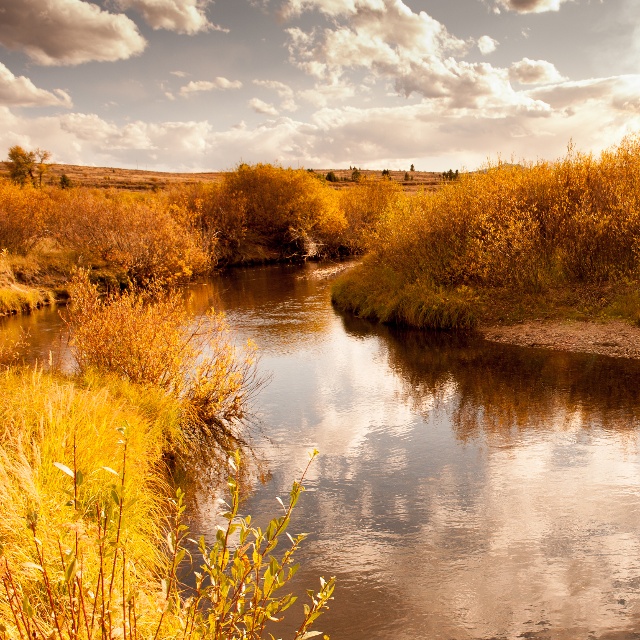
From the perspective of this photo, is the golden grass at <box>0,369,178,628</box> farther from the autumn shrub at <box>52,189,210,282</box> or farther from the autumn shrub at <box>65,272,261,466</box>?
the autumn shrub at <box>52,189,210,282</box>

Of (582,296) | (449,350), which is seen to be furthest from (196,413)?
(582,296)

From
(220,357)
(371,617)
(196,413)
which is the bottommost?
(371,617)

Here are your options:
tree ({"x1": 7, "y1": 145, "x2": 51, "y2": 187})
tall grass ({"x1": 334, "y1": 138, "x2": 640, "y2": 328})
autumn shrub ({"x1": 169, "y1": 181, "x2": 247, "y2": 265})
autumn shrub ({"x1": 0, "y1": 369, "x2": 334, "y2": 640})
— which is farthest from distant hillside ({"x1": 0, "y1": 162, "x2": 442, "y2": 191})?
autumn shrub ({"x1": 0, "y1": 369, "x2": 334, "y2": 640})

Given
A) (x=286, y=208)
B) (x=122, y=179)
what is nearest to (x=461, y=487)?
(x=286, y=208)

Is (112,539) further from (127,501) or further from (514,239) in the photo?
(514,239)

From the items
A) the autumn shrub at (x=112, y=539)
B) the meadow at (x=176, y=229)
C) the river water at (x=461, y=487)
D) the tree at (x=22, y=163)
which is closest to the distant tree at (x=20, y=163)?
the tree at (x=22, y=163)

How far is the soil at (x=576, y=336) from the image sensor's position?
17000mm

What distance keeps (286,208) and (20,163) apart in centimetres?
3797

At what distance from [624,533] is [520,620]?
2.30 metres

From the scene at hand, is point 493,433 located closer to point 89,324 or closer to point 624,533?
point 624,533

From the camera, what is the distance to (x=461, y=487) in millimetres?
8812

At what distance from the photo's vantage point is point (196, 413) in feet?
36.1

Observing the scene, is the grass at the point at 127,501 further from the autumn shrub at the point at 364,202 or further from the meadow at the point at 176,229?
the autumn shrub at the point at 364,202

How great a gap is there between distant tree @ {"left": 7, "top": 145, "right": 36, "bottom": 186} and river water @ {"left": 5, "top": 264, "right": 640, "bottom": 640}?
5597cm
